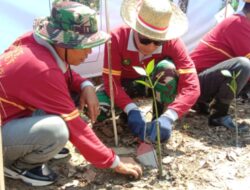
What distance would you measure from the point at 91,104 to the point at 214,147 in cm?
79

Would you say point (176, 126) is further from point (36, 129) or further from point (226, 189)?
point (36, 129)

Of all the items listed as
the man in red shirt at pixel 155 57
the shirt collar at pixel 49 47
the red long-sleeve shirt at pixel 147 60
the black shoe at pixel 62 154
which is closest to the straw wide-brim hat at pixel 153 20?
the man in red shirt at pixel 155 57

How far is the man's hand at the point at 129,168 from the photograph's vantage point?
2197 mm

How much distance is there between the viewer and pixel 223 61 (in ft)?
9.68

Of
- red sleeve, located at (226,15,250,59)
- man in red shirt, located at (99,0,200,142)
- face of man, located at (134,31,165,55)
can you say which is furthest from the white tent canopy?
red sleeve, located at (226,15,250,59)

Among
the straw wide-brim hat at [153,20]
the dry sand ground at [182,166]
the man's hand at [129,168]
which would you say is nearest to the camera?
the man's hand at [129,168]

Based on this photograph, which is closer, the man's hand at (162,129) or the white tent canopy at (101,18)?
the man's hand at (162,129)

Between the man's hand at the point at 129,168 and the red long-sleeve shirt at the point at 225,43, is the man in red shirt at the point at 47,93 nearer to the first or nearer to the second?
the man's hand at the point at 129,168

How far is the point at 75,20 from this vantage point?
2.02 metres

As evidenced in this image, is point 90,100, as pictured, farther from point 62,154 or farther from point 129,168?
point 129,168

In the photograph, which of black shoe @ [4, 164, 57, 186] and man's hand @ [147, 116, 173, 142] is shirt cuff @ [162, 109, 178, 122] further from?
black shoe @ [4, 164, 57, 186]

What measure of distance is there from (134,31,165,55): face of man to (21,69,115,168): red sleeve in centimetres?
63

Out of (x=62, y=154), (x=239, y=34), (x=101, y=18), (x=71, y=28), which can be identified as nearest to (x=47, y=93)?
(x=71, y=28)

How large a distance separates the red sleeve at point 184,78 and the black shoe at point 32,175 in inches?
32.0
